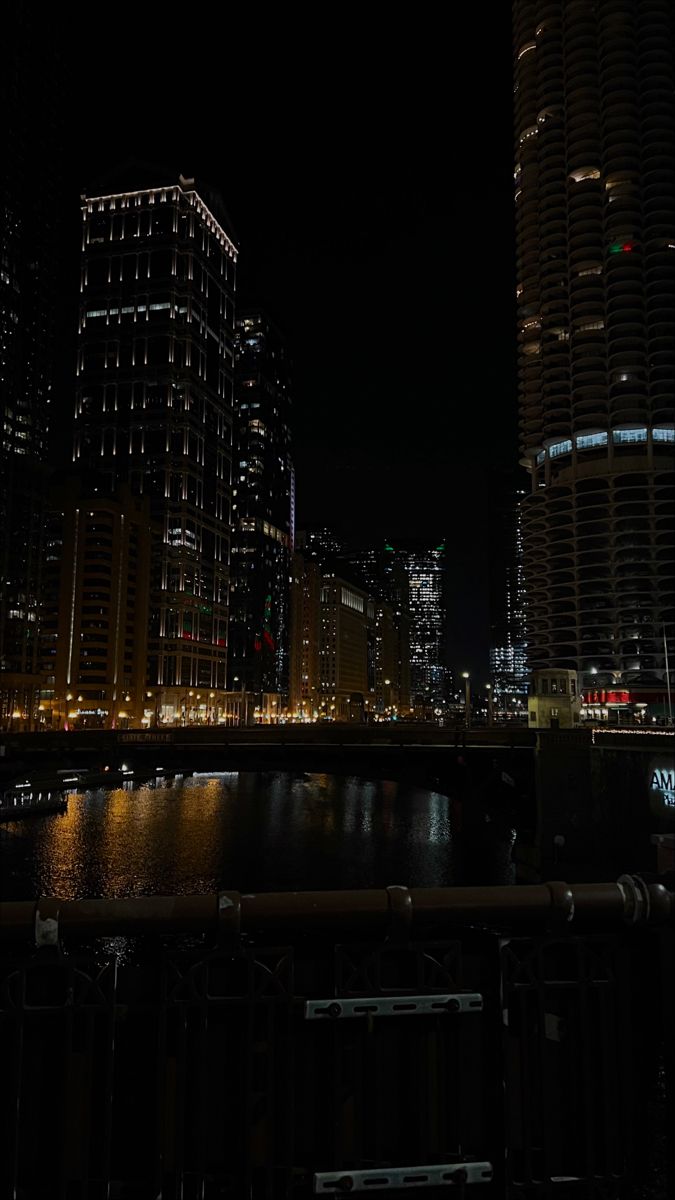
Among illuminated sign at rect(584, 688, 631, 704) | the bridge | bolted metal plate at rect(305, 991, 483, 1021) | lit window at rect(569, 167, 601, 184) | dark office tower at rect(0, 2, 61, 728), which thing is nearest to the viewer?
bolted metal plate at rect(305, 991, 483, 1021)

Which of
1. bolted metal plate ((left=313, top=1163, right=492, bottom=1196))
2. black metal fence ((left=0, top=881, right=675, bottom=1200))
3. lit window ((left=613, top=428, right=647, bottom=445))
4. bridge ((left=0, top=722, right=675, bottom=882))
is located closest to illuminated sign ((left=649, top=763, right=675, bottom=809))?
bridge ((left=0, top=722, right=675, bottom=882))

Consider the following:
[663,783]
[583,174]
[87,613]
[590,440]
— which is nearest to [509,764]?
[663,783]

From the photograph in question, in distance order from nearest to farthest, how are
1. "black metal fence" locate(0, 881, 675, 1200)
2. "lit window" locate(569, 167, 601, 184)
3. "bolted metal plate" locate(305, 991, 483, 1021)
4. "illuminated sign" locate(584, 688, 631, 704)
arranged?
"black metal fence" locate(0, 881, 675, 1200)
"bolted metal plate" locate(305, 991, 483, 1021)
"illuminated sign" locate(584, 688, 631, 704)
"lit window" locate(569, 167, 601, 184)

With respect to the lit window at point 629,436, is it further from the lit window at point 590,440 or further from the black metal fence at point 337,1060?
the black metal fence at point 337,1060

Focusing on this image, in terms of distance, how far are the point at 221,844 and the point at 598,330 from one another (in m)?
148

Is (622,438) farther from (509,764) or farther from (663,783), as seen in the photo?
(663,783)

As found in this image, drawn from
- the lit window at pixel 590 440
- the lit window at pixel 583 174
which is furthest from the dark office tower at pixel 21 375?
the lit window at pixel 583 174

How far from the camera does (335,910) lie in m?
5.67

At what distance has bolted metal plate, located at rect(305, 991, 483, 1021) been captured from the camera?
236 inches

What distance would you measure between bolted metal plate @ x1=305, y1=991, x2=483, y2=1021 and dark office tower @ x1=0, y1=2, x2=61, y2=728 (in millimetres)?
157429

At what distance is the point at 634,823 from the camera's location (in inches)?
1738

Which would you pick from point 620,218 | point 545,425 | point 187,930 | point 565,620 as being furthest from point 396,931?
point 620,218

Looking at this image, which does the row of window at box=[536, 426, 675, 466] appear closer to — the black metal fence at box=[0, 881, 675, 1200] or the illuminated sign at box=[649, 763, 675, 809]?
the illuminated sign at box=[649, 763, 675, 809]

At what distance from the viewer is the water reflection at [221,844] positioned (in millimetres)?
50062
